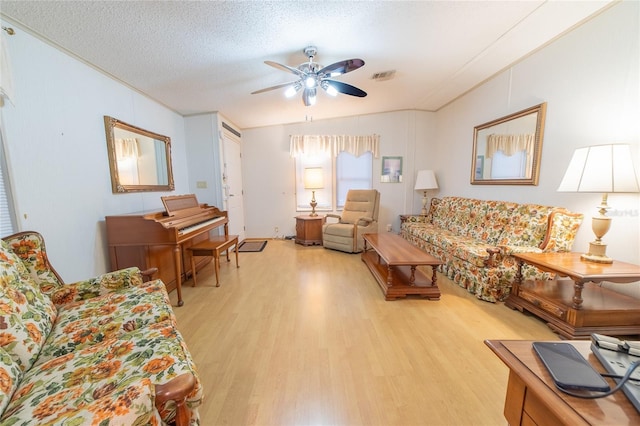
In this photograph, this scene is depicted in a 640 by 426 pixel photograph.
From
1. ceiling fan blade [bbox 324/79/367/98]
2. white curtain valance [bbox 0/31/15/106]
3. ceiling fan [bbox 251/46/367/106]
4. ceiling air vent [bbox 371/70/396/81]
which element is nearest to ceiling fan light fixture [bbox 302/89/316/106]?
ceiling fan [bbox 251/46/367/106]

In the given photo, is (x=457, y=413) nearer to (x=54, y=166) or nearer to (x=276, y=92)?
(x=54, y=166)

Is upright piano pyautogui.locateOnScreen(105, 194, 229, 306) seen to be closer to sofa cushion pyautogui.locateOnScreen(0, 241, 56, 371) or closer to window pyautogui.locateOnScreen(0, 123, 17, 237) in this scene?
window pyautogui.locateOnScreen(0, 123, 17, 237)

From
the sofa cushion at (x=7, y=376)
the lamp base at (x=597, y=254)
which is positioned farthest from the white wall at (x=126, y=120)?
the sofa cushion at (x=7, y=376)

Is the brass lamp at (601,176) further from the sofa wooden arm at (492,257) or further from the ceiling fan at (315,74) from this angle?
the ceiling fan at (315,74)

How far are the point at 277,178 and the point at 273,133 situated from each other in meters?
0.88

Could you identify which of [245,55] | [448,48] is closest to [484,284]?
[448,48]

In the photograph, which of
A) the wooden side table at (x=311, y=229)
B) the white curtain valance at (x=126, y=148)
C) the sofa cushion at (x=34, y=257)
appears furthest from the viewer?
the wooden side table at (x=311, y=229)

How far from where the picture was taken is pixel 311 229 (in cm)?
441

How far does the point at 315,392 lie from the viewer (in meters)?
1.33

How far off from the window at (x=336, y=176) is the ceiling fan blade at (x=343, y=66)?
8.34ft

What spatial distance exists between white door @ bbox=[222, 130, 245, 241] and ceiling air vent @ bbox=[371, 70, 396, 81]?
95.8 inches

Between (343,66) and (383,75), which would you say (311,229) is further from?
(343,66)

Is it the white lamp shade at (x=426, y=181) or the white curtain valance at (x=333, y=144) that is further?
the white curtain valance at (x=333, y=144)

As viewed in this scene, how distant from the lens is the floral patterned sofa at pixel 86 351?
704mm
